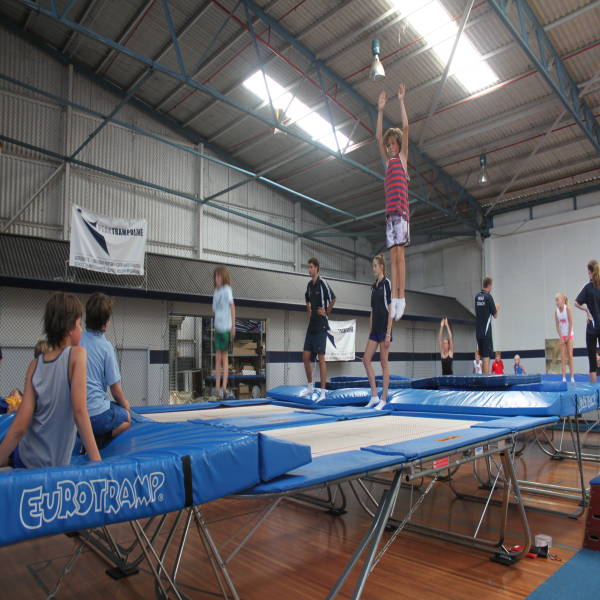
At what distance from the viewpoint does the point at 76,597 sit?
2.65 m

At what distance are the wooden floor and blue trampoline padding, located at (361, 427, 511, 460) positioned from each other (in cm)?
78

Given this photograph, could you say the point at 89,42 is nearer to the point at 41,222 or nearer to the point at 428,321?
the point at 41,222

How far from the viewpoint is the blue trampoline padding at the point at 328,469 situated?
1991 millimetres

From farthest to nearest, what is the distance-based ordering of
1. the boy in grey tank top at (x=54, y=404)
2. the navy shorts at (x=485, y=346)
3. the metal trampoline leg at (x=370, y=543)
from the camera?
the navy shorts at (x=485, y=346), the metal trampoline leg at (x=370, y=543), the boy in grey tank top at (x=54, y=404)

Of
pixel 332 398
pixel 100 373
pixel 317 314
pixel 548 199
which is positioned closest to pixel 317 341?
pixel 317 314

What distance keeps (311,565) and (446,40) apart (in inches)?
331

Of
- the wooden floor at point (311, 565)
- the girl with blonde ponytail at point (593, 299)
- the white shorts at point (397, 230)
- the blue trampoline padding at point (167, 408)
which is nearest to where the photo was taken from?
the wooden floor at point (311, 565)

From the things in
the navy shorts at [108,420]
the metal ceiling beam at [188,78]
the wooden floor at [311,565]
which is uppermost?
the metal ceiling beam at [188,78]

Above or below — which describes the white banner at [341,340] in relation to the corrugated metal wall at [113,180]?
below

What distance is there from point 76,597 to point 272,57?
921 cm

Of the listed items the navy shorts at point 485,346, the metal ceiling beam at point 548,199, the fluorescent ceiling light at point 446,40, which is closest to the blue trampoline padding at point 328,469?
the navy shorts at point 485,346

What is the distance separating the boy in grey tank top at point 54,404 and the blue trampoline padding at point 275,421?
1.66m

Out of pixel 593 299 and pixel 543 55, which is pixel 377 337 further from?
pixel 543 55

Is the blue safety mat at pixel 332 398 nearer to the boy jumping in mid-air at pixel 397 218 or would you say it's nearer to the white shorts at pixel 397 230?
the boy jumping in mid-air at pixel 397 218
